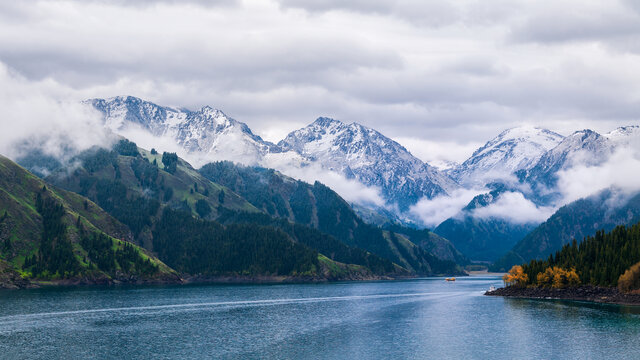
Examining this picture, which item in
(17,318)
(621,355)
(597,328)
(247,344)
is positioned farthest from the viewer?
(17,318)

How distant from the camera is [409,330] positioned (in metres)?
175

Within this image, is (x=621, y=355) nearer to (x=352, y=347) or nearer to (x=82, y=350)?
(x=352, y=347)

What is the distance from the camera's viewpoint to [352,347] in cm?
14600

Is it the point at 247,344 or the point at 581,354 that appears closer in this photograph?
the point at 581,354

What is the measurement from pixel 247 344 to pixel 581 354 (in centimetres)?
7480

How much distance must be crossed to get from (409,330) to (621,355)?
5901cm

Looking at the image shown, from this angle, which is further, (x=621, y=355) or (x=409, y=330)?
(x=409, y=330)

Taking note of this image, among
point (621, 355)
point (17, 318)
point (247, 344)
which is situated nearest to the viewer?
point (621, 355)

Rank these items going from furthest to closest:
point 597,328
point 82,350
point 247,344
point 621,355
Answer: point 597,328 → point 247,344 → point 82,350 → point 621,355

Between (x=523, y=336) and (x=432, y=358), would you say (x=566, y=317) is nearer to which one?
(x=523, y=336)

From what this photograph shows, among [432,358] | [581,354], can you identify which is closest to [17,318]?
[432,358]

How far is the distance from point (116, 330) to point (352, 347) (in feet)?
228

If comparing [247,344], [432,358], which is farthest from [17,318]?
[432,358]

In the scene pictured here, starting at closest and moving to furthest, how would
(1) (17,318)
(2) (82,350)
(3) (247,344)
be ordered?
(2) (82,350), (3) (247,344), (1) (17,318)
